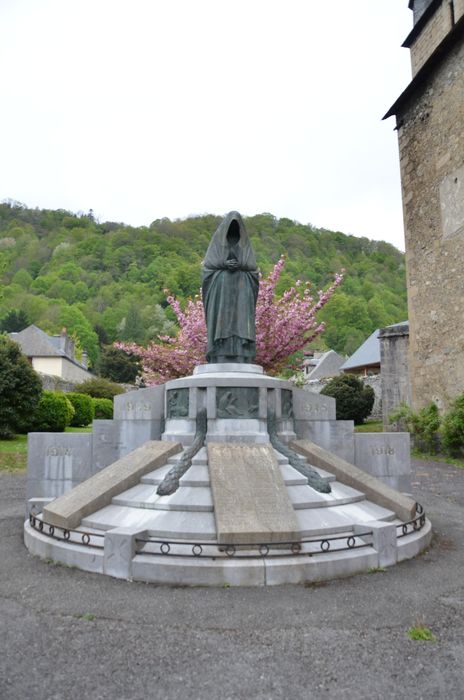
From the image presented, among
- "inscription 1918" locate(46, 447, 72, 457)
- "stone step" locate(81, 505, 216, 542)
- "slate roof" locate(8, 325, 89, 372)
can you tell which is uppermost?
"slate roof" locate(8, 325, 89, 372)

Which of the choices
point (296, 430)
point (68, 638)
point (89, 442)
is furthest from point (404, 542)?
point (89, 442)

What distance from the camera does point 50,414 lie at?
21406mm

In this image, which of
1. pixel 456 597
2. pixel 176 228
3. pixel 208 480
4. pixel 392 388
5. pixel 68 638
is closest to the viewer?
pixel 68 638

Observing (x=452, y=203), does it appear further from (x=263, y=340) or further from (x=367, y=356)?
(x=367, y=356)

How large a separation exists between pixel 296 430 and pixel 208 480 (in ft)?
8.77

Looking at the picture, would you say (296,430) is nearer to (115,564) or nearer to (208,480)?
(208,480)

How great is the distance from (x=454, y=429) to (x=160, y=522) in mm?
12521

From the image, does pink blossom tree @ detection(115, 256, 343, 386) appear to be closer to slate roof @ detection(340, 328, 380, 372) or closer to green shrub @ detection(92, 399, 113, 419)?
green shrub @ detection(92, 399, 113, 419)

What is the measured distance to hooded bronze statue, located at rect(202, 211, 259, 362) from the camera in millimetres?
8352

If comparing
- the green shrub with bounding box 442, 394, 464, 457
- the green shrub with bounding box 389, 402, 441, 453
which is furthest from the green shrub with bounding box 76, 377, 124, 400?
the green shrub with bounding box 442, 394, 464, 457

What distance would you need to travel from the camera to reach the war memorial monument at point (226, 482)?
519 centimetres

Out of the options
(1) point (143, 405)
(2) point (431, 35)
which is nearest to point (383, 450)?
(1) point (143, 405)

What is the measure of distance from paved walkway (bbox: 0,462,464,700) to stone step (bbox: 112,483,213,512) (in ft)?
3.75

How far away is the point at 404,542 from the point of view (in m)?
5.89
